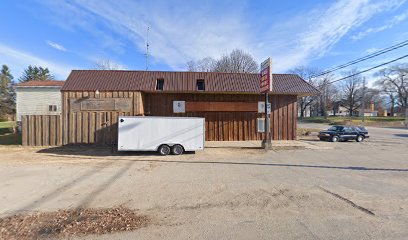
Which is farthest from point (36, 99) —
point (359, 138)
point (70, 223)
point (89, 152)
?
point (359, 138)

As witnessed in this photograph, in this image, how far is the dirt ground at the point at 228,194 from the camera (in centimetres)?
422

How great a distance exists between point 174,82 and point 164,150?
23.7ft

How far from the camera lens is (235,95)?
1920cm

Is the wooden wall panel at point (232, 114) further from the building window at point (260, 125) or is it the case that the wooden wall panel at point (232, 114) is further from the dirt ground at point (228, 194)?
the dirt ground at point (228, 194)

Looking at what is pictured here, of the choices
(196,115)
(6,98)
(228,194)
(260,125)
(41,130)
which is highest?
(6,98)

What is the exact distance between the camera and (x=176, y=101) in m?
18.7

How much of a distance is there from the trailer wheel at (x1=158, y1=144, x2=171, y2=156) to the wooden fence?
8182mm

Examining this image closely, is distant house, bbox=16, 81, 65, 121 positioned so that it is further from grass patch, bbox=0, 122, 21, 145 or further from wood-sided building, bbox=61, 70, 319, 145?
wood-sided building, bbox=61, 70, 319, 145

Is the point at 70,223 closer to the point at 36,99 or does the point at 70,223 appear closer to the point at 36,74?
the point at 36,99

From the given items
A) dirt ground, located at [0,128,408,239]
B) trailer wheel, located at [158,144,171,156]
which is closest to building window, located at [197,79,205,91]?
trailer wheel, located at [158,144,171,156]

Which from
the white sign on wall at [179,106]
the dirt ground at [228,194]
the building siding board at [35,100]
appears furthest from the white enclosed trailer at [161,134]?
the building siding board at [35,100]

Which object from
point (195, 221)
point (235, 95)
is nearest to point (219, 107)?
point (235, 95)

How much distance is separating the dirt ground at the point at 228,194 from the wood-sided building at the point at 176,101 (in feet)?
17.8

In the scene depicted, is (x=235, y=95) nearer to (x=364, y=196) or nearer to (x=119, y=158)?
(x=119, y=158)
